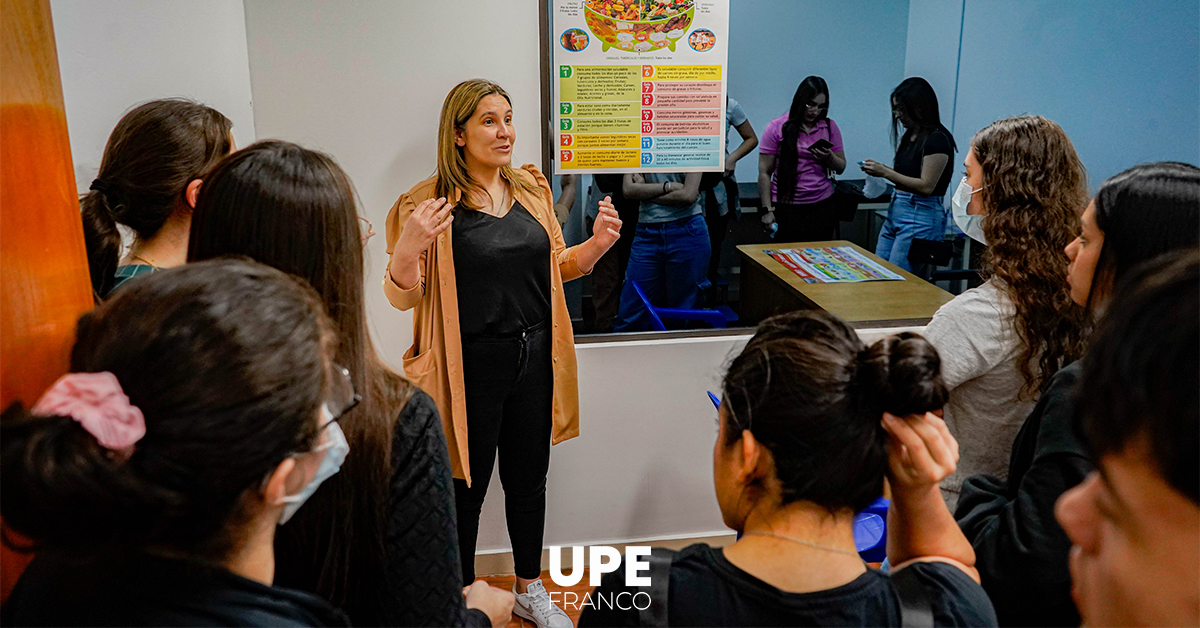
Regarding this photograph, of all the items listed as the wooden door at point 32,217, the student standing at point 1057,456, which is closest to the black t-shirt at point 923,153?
the student standing at point 1057,456

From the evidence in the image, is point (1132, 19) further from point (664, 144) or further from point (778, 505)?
point (778, 505)

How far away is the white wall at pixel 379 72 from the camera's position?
2.45 meters

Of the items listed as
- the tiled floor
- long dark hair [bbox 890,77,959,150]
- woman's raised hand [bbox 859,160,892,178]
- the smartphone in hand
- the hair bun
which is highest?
long dark hair [bbox 890,77,959,150]

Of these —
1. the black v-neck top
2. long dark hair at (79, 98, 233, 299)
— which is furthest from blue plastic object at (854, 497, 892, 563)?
long dark hair at (79, 98, 233, 299)

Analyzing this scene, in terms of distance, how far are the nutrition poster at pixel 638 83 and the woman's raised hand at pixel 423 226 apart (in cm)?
78

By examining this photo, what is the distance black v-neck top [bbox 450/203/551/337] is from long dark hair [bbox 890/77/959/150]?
4.92ft

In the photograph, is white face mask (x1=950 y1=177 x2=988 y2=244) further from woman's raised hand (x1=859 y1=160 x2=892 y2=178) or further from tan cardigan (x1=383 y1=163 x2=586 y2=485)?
tan cardigan (x1=383 y1=163 x2=586 y2=485)

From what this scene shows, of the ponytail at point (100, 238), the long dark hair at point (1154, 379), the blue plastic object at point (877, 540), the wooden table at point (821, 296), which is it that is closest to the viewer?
the long dark hair at point (1154, 379)

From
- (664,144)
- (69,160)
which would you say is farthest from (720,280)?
(69,160)

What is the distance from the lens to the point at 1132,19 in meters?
2.95

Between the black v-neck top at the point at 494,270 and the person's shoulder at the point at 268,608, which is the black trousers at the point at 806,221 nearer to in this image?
the black v-neck top at the point at 494,270

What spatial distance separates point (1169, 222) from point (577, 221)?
6.14ft

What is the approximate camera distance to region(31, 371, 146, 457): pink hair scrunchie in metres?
0.61

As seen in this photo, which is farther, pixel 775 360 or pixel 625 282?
pixel 625 282
